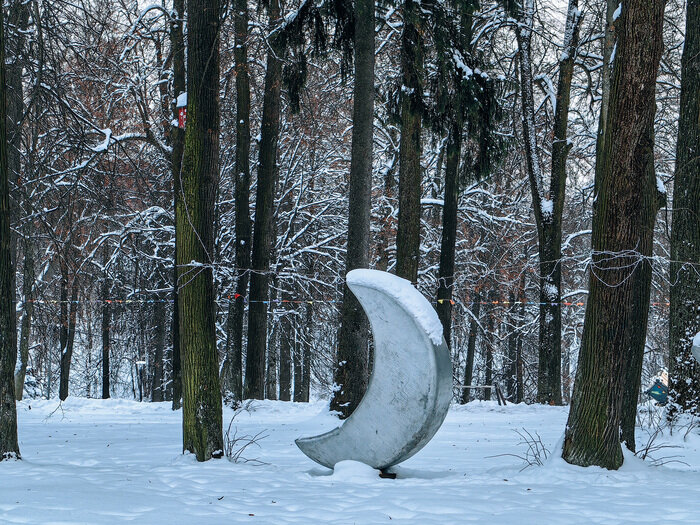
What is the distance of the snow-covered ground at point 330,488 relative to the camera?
15.4ft

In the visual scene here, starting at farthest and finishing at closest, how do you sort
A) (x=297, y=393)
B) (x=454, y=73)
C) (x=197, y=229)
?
(x=297, y=393), (x=454, y=73), (x=197, y=229)

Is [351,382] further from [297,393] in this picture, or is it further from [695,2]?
[297,393]

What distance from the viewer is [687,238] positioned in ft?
29.2

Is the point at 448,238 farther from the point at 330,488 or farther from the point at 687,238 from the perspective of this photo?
the point at 330,488

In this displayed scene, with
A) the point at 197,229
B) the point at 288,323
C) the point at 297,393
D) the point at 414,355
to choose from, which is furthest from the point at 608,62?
the point at 297,393

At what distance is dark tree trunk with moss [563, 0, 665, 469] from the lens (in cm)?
643

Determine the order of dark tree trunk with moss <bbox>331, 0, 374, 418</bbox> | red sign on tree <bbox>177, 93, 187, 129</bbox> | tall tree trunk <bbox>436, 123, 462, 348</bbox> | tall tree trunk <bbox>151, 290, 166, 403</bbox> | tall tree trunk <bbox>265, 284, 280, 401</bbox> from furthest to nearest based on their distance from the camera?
tall tree trunk <bbox>151, 290, 166, 403</bbox>
tall tree trunk <bbox>265, 284, 280, 401</bbox>
tall tree trunk <bbox>436, 123, 462, 348</bbox>
dark tree trunk with moss <bbox>331, 0, 374, 418</bbox>
red sign on tree <bbox>177, 93, 187, 129</bbox>

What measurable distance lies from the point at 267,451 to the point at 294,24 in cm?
627

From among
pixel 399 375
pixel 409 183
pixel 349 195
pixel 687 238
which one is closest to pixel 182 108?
pixel 399 375

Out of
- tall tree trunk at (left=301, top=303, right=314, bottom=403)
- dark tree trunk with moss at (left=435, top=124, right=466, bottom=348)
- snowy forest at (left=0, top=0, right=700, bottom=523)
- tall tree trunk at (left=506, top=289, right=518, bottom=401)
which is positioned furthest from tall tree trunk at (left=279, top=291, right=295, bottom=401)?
tall tree trunk at (left=506, top=289, right=518, bottom=401)

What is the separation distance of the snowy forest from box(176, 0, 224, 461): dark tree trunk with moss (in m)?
0.02

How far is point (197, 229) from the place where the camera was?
23.3ft

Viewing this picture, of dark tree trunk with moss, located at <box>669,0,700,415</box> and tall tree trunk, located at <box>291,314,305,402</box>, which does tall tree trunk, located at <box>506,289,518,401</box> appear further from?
dark tree trunk with moss, located at <box>669,0,700,415</box>

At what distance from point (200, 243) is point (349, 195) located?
16.5 feet
